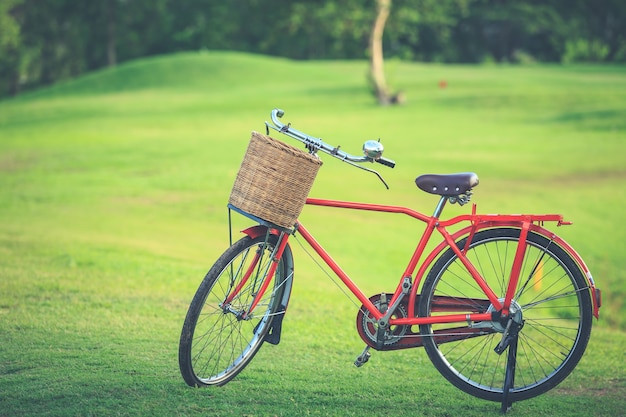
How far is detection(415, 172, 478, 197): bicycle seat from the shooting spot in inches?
186

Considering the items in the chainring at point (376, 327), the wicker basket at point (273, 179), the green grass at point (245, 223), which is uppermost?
the wicker basket at point (273, 179)

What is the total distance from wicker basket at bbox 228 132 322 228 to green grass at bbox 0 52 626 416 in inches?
39.9

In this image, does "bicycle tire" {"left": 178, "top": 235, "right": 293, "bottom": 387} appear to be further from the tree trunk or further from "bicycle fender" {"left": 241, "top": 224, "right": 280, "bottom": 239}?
the tree trunk

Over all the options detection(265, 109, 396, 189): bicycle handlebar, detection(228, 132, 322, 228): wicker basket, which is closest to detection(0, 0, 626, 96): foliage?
detection(265, 109, 396, 189): bicycle handlebar

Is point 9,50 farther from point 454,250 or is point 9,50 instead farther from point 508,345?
point 508,345

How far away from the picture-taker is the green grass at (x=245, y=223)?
495cm

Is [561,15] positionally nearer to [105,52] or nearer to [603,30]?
[603,30]

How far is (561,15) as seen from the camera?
203 ft

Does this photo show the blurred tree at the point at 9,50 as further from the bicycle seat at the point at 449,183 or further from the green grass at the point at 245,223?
the bicycle seat at the point at 449,183

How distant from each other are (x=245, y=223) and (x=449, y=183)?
8.31 m

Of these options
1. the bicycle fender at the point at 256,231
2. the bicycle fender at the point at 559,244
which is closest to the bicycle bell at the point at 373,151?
the bicycle fender at the point at 559,244

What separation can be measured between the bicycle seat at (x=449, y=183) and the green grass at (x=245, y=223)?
44.5 inches

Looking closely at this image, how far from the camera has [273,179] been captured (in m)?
4.53

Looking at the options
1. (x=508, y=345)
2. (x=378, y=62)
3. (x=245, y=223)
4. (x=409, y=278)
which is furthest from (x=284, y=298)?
(x=378, y=62)
